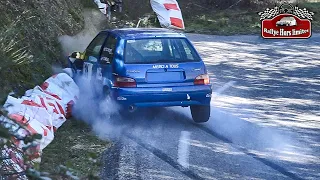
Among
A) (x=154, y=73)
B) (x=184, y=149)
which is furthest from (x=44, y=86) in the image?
(x=184, y=149)

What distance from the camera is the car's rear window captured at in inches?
380

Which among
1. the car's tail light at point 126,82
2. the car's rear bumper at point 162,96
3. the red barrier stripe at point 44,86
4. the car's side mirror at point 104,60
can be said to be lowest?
the car's rear bumper at point 162,96

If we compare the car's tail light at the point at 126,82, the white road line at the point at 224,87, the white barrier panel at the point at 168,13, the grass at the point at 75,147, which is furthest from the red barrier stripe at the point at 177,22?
the car's tail light at the point at 126,82

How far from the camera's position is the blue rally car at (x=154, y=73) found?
30.8ft

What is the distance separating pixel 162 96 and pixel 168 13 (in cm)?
1790

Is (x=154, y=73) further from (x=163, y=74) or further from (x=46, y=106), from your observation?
(x=46, y=106)

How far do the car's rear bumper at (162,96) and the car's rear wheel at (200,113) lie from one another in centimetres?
21

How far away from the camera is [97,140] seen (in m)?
8.83

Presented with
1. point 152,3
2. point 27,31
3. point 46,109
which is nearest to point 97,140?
point 46,109

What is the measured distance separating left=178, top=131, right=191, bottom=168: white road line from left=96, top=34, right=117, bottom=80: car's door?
61.5 inches

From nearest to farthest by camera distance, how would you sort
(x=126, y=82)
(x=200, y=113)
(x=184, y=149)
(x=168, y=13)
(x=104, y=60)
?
(x=184, y=149) < (x=126, y=82) < (x=200, y=113) < (x=104, y=60) < (x=168, y=13)

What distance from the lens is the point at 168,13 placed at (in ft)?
88.5

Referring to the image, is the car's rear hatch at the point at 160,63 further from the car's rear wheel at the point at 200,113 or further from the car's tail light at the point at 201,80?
the car's rear wheel at the point at 200,113

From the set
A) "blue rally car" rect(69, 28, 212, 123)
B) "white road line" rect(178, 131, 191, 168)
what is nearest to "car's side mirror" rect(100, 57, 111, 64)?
"blue rally car" rect(69, 28, 212, 123)
